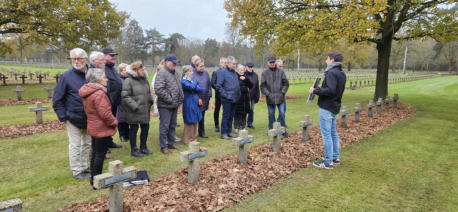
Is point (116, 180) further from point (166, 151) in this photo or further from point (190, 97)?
point (190, 97)

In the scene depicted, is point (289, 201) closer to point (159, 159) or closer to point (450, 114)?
point (159, 159)

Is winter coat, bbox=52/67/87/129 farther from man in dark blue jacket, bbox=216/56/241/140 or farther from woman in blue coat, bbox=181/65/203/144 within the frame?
man in dark blue jacket, bbox=216/56/241/140

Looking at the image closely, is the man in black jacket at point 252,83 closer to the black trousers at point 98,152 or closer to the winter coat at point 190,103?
the winter coat at point 190,103

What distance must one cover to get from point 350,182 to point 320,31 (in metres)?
8.54

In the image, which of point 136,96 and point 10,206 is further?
point 136,96

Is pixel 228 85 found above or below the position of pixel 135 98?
above

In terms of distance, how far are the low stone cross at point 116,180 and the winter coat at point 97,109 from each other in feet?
2.89

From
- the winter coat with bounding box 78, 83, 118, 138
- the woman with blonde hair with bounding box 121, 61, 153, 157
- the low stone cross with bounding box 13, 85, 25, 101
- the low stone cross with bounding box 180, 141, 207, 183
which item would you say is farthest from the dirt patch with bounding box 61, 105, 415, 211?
the low stone cross with bounding box 13, 85, 25, 101

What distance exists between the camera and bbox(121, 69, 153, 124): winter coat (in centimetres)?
559

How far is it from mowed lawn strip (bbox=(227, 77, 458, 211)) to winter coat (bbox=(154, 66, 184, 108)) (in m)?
2.90

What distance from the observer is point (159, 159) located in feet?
19.2

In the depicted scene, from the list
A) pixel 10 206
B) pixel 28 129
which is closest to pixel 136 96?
pixel 10 206

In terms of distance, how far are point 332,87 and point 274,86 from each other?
2.61 m

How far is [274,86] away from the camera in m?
7.57
